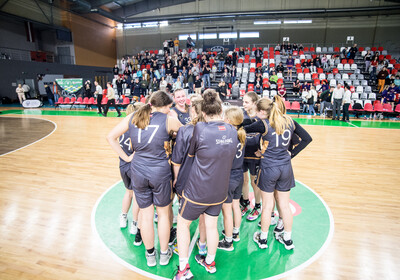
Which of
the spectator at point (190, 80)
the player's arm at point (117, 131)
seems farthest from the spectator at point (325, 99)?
the player's arm at point (117, 131)

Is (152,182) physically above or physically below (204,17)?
below

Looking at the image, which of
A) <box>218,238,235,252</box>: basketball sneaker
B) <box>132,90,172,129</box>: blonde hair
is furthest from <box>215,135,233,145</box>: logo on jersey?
<box>218,238,235,252</box>: basketball sneaker

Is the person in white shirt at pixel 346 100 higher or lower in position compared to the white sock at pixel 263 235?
higher

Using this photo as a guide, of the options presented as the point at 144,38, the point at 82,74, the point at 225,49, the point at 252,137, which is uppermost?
the point at 144,38

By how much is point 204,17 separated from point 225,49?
3.57m

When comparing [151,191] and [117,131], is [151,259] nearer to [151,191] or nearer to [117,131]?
[151,191]

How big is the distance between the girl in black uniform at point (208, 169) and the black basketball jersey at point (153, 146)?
0.99ft

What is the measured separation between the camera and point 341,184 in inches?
180

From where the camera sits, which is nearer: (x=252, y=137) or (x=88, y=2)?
(x=252, y=137)

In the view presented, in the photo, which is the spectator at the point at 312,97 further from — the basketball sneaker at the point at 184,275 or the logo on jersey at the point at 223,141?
the basketball sneaker at the point at 184,275

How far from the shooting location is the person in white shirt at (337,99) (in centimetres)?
1052

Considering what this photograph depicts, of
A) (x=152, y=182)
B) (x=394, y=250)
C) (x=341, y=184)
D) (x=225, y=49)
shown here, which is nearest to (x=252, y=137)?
(x=152, y=182)

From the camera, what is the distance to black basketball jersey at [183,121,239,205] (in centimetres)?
195

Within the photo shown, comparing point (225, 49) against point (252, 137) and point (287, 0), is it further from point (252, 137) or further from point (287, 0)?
point (252, 137)
